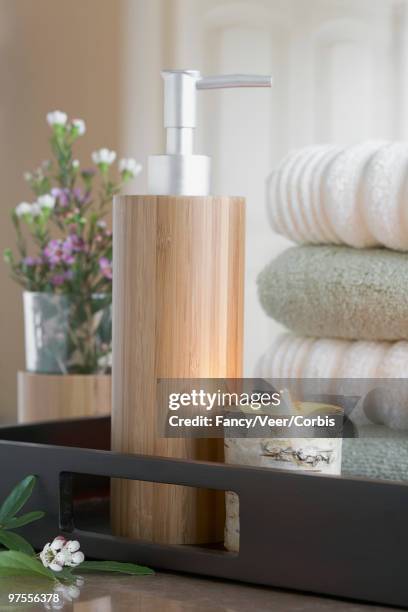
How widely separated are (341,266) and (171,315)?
14 centimetres

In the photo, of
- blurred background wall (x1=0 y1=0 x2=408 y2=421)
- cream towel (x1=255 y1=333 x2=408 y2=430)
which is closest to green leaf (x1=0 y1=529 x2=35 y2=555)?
cream towel (x1=255 y1=333 x2=408 y2=430)

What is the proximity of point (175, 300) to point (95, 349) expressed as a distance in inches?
20.6

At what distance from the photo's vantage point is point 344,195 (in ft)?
1.85

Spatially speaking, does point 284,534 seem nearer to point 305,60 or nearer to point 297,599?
point 297,599

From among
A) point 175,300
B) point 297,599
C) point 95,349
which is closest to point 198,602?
point 297,599

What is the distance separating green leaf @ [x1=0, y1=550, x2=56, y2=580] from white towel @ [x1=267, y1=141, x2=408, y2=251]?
27 centimetres

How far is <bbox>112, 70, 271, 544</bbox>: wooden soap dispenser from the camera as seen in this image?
0.48 m

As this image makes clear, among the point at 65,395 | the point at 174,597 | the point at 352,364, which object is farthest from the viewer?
the point at 65,395

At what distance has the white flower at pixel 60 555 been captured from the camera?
46 cm

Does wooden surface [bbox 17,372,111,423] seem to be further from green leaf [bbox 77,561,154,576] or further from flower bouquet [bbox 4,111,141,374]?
green leaf [bbox 77,561,154,576]

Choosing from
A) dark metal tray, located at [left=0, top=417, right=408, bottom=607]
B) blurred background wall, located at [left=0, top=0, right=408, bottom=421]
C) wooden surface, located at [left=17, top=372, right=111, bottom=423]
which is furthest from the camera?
blurred background wall, located at [left=0, top=0, right=408, bottom=421]

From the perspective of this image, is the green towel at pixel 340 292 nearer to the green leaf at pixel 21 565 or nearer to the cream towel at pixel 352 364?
the cream towel at pixel 352 364

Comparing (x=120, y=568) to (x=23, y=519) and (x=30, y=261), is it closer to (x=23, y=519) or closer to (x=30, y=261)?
(x=23, y=519)

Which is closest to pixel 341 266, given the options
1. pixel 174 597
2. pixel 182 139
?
pixel 182 139
